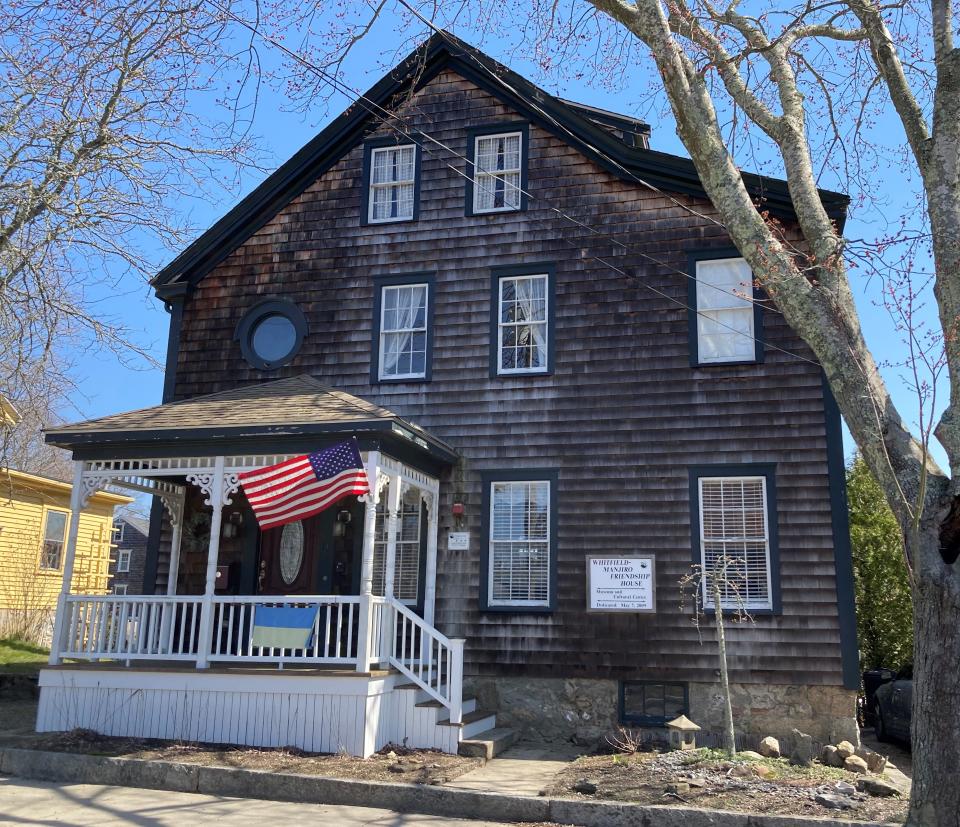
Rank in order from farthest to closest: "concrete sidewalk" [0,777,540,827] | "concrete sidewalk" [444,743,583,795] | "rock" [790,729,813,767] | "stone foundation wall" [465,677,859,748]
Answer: "stone foundation wall" [465,677,859,748] < "rock" [790,729,813,767] < "concrete sidewalk" [444,743,583,795] < "concrete sidewalk" [0,777,540,827]

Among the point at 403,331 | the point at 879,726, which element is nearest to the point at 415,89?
the point at 403,331

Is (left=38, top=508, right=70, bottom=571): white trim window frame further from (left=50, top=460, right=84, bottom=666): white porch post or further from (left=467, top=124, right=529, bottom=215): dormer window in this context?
(left=467, top=124, right=529, bottom=215): dormer window

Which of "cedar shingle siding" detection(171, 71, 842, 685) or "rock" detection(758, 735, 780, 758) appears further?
"cedar shingle siding" detection(171, 71, 842, 685)

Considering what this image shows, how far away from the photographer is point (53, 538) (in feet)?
72.3

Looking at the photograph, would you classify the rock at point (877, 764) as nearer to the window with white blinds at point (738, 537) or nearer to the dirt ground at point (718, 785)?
the dirt ground at point (718, 785)

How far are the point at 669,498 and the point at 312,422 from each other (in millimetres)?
4457

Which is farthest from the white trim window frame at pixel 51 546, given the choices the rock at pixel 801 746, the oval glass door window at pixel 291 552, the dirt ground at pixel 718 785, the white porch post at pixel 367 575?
the rock at pixel 801 746

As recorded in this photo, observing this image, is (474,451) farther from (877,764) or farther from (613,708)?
(877,764)

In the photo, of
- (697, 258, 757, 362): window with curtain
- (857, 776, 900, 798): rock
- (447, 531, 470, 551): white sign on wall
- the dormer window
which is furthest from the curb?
the dormer window

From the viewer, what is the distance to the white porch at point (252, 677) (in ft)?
31.0

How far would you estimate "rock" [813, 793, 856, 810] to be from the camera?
23.4 ft

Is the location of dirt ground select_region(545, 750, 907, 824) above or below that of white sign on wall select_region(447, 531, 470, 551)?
below

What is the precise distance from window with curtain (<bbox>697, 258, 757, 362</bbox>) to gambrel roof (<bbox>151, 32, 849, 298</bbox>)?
97cm

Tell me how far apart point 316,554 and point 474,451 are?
2.49 meters
